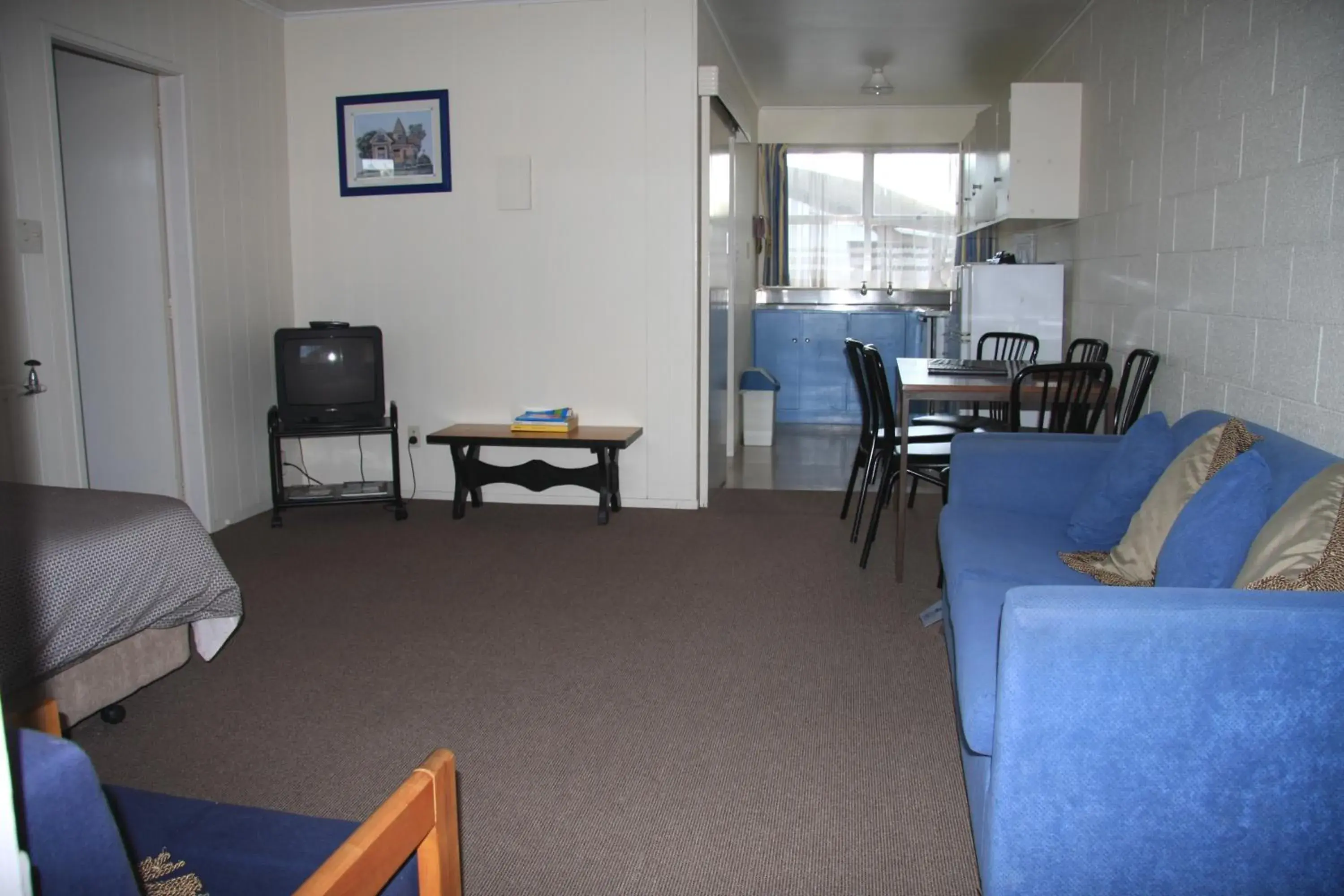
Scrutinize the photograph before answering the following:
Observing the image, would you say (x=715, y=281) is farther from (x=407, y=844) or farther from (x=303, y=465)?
(x=407, y=844)

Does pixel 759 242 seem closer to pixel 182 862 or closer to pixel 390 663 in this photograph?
pixel 390 663

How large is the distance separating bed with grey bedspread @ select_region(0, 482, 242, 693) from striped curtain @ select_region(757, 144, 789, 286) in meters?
6.19

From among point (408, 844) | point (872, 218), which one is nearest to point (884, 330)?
point (872, 218)

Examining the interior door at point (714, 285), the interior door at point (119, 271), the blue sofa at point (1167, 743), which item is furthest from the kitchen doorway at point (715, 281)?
the blue sofa at point (1167, 743)

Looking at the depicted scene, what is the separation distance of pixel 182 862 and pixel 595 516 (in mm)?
3622

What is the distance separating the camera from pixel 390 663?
120 inches

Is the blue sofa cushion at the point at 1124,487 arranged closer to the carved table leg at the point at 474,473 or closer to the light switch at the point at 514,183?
the carved table leg at the point at 474,473

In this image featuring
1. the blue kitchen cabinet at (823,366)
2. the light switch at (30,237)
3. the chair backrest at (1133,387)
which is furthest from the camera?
the blue kitchen cabinet at (823,366)

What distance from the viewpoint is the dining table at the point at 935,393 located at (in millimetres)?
3678

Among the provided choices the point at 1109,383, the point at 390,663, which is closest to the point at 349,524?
the point at 390,663

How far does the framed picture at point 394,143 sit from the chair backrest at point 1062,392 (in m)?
3.01

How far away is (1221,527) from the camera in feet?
6.39

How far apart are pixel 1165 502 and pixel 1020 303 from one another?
3105mm

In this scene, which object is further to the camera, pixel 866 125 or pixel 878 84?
pixel 866 125
